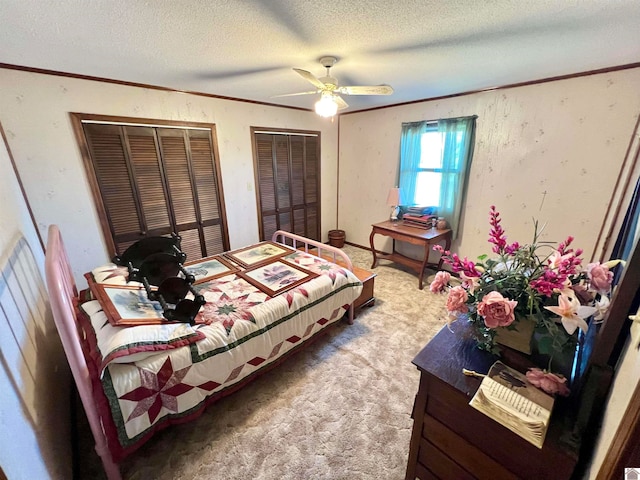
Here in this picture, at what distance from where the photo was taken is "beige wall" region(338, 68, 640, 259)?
2184 millimetres

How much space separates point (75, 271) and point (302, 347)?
2333mm

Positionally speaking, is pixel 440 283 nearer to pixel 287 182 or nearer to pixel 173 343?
pixel 173 343

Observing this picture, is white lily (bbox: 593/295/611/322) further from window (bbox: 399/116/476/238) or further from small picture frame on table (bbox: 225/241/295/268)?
window (bbox: 399/116/476/238)

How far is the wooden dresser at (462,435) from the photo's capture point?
0.75 m

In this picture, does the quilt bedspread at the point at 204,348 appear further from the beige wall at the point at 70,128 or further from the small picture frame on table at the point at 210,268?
the beige wall at the point at 70,128

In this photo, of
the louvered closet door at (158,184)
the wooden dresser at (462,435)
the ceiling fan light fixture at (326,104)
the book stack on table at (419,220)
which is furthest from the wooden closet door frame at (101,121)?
the wooden dresser at (462,435)

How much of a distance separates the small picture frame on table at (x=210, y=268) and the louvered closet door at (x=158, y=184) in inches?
30.5

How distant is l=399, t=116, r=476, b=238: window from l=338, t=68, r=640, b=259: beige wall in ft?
0.37

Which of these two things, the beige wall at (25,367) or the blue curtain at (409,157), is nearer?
the beige wall at (25,367)

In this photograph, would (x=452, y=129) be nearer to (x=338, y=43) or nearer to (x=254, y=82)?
(x=338, y=43)

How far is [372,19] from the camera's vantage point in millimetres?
1333

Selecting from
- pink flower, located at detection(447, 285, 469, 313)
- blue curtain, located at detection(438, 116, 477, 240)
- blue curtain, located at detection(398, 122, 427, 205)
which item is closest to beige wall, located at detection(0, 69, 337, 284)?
blue curtain, located at detection(398, 122, 427, 205)

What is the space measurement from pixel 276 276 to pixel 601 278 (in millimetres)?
1866

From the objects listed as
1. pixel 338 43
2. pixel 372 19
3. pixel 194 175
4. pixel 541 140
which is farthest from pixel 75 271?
pixel 541 140
